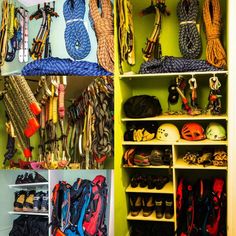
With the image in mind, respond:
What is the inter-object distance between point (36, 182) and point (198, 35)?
1789mm

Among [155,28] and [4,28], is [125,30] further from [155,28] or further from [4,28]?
[4,28]

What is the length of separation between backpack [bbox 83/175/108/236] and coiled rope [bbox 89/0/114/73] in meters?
0.89

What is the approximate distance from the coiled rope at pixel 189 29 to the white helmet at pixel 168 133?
0.64m

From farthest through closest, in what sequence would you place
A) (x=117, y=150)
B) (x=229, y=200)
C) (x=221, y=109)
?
1. (x=221, y=109)
2. (x=117, y=150)
3. (x=229, y=200)

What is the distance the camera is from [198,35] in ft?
8.63

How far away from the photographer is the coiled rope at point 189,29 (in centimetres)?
262

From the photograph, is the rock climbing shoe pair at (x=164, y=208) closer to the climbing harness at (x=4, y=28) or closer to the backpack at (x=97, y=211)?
the backpack at (x=97, y=211)

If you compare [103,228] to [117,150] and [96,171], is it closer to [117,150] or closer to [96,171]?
[96,171]

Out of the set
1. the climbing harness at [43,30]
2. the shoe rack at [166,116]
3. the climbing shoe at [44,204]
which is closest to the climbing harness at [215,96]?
the shoe rack at [166,116]

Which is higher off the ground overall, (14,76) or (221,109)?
(14,76)

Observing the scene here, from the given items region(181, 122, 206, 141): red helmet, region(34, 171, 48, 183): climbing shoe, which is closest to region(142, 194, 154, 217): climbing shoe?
region(181, 122, 206, 141): red helmet

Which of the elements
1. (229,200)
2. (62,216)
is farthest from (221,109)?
(62,216)

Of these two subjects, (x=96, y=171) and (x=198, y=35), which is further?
(x=198, y=35)

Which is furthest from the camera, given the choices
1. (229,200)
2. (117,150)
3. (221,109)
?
(221,109)
